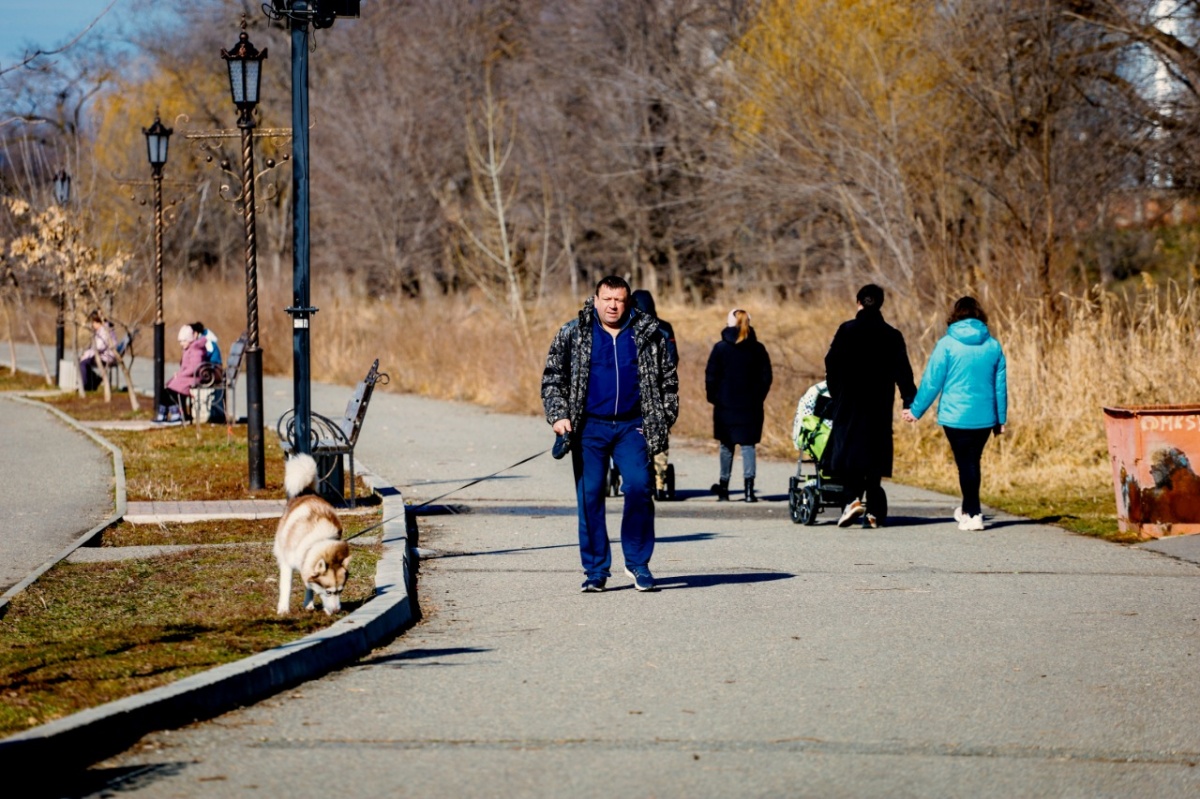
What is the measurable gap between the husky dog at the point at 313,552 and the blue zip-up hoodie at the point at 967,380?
250 inches

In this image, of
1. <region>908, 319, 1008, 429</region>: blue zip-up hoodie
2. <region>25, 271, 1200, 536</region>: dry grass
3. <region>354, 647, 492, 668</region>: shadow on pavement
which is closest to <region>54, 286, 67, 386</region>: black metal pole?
<region>25, 271, 1200, 536</region>: dry grass

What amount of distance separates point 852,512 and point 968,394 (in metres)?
1.37

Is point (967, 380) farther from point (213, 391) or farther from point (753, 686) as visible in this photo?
point (213, 391)

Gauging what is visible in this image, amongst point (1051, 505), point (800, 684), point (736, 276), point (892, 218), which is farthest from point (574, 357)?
point (736, 276)

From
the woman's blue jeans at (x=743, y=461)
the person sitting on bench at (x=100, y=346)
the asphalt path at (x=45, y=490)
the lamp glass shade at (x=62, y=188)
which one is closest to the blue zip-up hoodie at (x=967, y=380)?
the woman's blue jeans at (x=743, y=461)

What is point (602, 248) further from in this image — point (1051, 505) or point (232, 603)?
point (232, 603)

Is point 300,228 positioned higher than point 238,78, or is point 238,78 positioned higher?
point 238,78

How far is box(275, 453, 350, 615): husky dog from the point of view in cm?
856

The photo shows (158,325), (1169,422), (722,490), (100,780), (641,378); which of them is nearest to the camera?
(100,780)

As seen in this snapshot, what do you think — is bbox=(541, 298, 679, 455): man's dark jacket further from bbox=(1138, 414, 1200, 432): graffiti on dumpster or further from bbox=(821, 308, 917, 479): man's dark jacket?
bbox=(1138, 414, 1200, 432): graffiti on dumpster

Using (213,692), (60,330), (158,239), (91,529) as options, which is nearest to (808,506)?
(91,529)

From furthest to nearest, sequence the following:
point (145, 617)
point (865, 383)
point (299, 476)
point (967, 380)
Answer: point (967, 380) < point (865, 383) < point (299, 476) < point (145, 617)

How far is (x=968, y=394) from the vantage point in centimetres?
1373

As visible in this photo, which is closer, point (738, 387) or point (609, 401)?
point (609, 401)
